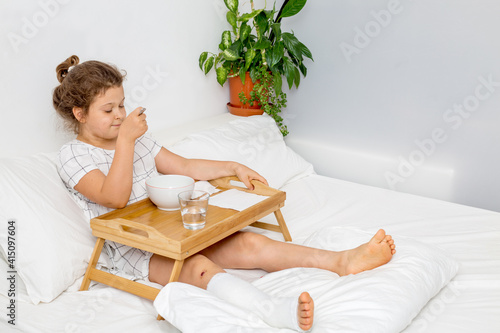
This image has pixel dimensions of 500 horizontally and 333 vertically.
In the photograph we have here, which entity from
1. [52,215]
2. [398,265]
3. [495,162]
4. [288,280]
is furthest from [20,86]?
[495,162]

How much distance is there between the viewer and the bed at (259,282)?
128 cm

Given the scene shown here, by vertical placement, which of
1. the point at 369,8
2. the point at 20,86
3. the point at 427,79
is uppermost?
the point at 369,8

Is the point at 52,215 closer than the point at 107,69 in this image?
Yes

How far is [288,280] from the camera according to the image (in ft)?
4.95

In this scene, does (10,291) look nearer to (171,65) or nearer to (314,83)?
(171,65)

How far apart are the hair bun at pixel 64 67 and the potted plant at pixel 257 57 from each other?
2.61 feet

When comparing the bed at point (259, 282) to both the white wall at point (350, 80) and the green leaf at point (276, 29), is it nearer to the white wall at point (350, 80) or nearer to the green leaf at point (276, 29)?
the white wall at point (350, 80)

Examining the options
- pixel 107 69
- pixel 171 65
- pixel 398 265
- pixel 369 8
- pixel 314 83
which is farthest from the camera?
pixel 314 83

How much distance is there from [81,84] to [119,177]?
321 mm

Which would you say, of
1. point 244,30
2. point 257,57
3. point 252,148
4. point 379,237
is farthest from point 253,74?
point 379,237

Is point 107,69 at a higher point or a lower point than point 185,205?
higher

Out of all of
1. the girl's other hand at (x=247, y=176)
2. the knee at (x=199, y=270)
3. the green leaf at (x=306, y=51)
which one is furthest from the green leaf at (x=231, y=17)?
the knee at (x=199, y=270)

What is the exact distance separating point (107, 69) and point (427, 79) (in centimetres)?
147

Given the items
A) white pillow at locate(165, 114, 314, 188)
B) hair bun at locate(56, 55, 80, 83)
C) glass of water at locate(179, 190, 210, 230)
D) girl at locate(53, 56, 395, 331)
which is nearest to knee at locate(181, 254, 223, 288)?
girl at locate(53, 56, 395, 331)
